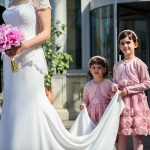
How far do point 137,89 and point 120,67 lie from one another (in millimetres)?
256

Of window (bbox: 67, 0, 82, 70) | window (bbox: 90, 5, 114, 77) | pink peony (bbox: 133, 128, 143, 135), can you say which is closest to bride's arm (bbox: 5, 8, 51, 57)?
pink peony (bbox: 133, 128, 143, 135)

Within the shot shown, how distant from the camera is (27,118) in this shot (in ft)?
11.3

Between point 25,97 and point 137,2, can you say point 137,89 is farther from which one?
point 137,2

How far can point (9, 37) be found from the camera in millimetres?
3201

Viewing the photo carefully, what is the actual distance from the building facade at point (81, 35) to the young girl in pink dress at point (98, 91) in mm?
5522

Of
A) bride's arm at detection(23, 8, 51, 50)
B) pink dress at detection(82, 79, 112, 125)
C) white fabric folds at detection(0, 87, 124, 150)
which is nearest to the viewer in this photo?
bride's arm at detection(23, 8, 51, 50)

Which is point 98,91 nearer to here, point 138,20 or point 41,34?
point 41,34

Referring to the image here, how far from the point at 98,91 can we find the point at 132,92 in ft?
1.25

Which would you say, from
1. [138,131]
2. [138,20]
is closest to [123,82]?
[138,131]

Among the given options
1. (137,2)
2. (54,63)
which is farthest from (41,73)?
(137,2)

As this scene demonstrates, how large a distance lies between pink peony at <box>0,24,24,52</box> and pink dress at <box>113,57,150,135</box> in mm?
1163

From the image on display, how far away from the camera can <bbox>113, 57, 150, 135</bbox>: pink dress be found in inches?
158

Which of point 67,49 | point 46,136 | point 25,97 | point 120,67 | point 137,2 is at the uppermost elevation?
point 137,2

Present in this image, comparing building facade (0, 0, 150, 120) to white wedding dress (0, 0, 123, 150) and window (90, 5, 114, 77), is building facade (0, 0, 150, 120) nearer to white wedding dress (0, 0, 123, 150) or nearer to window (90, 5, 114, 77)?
window (90, 5, 114, 77)
